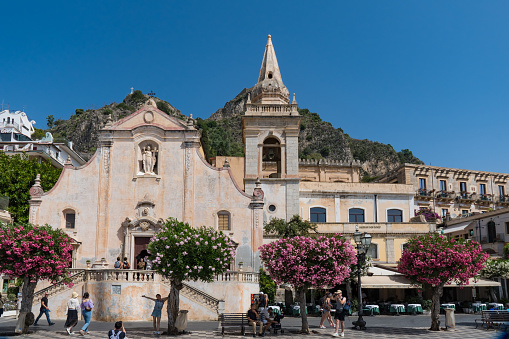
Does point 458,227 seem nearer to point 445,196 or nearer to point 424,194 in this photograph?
point 424,194

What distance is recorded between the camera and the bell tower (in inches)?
1682

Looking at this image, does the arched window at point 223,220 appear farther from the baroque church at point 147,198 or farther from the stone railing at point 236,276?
the stone railing at point 236,276

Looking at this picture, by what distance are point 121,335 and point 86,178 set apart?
23.5 m

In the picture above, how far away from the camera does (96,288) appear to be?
2994cm

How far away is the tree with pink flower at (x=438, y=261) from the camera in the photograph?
24516 mm

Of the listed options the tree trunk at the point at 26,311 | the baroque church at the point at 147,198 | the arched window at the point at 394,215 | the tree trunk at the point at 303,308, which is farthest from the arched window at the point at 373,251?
the tree trunk at the point at 26,311

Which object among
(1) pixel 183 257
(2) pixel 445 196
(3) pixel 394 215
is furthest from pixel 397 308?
(2) pixel 445 196

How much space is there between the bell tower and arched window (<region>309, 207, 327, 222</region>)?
19.9 ft

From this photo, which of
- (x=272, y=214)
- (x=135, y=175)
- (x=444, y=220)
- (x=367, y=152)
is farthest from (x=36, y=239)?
(x=367, y=152)

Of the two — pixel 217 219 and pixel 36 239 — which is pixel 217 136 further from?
pixel 36 239

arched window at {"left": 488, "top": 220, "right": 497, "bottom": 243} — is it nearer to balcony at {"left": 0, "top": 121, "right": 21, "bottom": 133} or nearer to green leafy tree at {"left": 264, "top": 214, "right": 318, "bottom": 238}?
green leafy tree at {"left": 264, "top": 214, "right": 318, "bottom": 238}

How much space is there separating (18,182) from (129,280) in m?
23.1

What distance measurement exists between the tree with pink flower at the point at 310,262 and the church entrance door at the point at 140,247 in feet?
47.7

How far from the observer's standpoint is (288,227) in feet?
128
